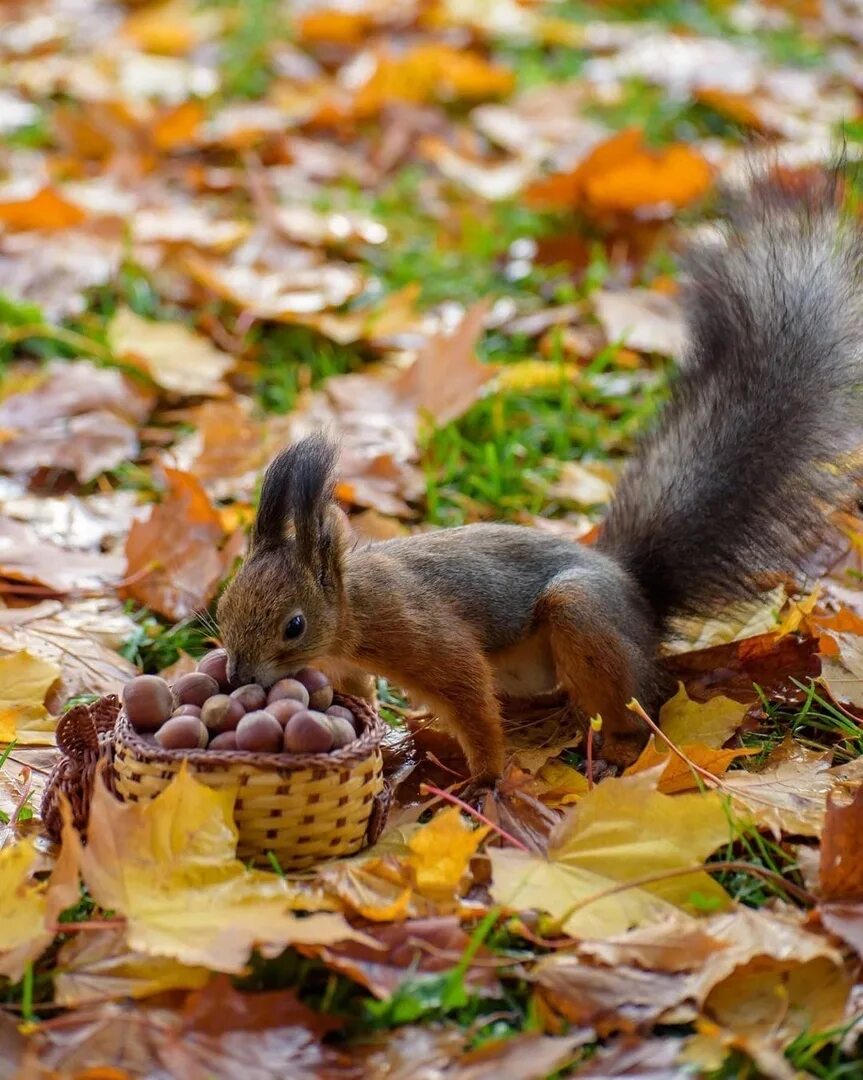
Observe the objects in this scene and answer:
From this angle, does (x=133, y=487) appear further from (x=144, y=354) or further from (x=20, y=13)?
(x=20, y=13)

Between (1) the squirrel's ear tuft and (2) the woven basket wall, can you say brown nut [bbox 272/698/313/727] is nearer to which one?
(2) the woven basket wall

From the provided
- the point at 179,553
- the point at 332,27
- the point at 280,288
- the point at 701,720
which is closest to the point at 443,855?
the point at 701,720

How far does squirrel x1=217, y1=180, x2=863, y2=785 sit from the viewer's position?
5.72ft

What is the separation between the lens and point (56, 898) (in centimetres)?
131

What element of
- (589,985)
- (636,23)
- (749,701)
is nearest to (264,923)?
(589,985)

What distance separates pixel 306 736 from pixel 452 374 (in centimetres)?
128

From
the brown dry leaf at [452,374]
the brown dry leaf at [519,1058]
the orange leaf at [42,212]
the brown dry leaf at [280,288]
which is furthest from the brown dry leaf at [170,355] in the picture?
the brown dry leaf at [519,1058]

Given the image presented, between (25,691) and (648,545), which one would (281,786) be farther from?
(648,545)

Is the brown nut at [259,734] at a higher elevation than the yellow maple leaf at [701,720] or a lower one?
higher

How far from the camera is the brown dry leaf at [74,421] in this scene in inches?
101

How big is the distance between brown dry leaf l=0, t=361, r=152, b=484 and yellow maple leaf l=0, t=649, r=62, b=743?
0.71 meters

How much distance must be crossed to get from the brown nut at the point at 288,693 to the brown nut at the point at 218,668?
0.22 feet

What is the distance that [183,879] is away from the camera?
132 centimetres

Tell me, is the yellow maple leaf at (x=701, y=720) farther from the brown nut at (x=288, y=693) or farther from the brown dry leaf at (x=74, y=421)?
the brown dry leaf at (x=74, y=421)
